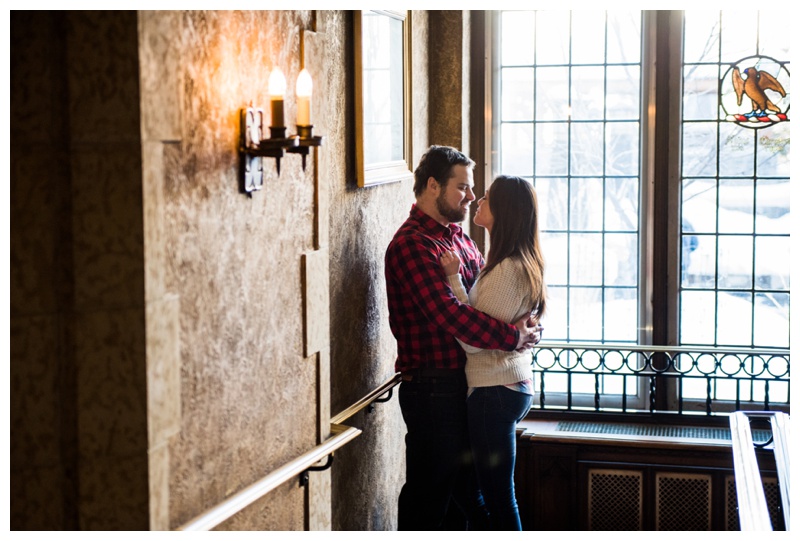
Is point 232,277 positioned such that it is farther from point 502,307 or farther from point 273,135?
point 502,307

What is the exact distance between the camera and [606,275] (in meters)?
4.82

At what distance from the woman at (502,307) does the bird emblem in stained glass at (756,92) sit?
1.72 meters

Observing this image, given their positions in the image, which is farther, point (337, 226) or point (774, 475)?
point (774, 475)

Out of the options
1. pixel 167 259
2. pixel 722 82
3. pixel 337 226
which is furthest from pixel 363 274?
pixel 722 82

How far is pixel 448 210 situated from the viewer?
3535 millimetres

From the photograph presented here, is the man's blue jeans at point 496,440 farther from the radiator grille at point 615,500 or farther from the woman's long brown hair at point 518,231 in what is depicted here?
the radiator grille at point 615,500

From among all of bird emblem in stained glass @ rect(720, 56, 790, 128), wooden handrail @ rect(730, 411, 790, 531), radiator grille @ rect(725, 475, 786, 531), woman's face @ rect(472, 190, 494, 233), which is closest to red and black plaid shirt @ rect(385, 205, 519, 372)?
woman's face @ rect(472, 190, 494, 233)

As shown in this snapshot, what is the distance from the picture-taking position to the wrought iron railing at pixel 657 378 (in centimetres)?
464

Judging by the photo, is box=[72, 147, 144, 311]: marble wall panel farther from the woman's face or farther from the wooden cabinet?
the wooden cabinet

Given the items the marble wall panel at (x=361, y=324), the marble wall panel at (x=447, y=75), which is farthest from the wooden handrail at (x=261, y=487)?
the marble wall panel at (x=447, y=75)

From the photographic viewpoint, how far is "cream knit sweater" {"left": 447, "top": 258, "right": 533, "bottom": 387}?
3367mm

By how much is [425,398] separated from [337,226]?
0.73 meters

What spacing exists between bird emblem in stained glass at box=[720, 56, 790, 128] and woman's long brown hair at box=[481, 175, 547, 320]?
5.63 feet
